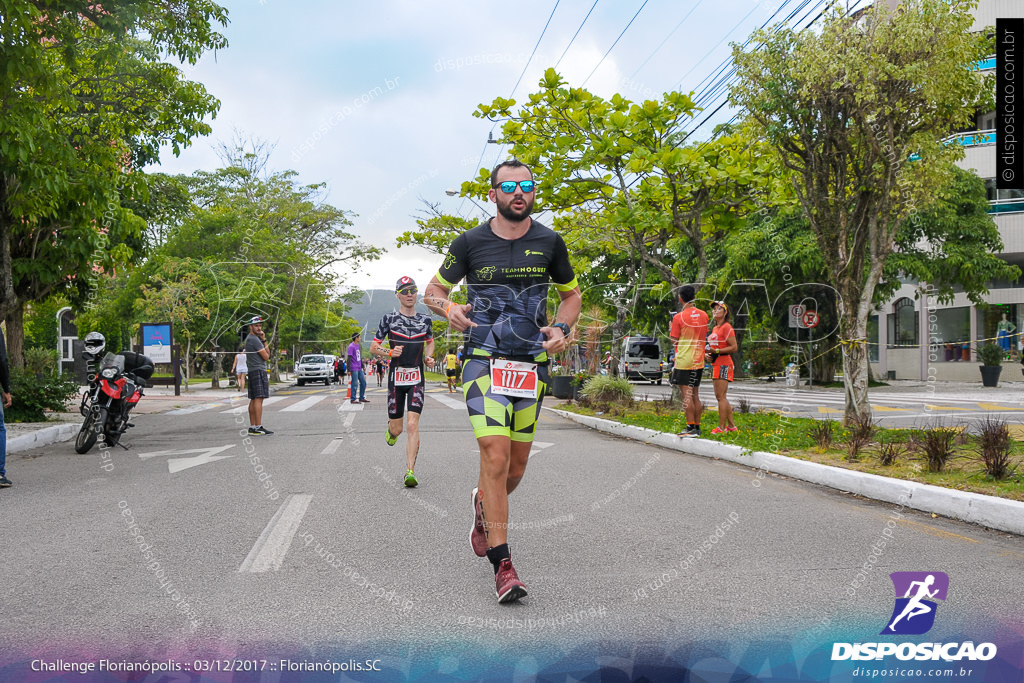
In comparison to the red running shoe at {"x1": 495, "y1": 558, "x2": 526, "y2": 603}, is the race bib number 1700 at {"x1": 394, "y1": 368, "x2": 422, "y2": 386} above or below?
above

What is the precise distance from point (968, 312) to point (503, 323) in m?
33.5

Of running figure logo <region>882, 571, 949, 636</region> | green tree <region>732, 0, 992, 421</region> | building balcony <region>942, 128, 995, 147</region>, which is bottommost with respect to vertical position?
running figure logo <region>882, 571, 949, 636</region>

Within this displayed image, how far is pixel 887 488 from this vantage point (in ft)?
21.8

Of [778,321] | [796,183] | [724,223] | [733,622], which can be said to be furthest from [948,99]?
[778,321]

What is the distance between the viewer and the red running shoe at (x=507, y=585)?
377 cm

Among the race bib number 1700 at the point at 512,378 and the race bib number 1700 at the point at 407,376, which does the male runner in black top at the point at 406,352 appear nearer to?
the race bib number 1700 at the point at 407,376

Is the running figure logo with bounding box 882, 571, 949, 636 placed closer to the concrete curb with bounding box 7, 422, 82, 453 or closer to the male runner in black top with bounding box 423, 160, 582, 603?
the male runner in black top with bounding box 423, 160, 582, 603

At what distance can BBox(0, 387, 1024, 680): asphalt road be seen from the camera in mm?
3326

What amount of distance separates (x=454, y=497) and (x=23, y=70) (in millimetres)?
7096

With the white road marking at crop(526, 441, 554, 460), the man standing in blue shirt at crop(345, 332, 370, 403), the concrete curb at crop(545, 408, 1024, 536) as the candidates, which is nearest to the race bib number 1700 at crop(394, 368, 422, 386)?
the white road marking at crop(526, 441, 554, 460)

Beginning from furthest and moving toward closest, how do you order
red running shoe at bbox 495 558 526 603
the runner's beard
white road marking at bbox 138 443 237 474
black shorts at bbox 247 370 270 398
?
black shorts at bbox 247 370 270 398 → white road marking at bbox 138 443 237 474 → the runner's beard → red running shoe at bbox 495 558 526 603

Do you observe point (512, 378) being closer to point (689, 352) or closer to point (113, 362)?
point (689, 352)

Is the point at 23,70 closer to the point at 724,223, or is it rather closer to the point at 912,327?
the point at 724,223

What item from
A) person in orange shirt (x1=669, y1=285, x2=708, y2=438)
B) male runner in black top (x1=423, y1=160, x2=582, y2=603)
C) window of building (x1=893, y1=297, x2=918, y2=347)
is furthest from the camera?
window of building (x1=893, y1=297, x2=918, y2=347)
